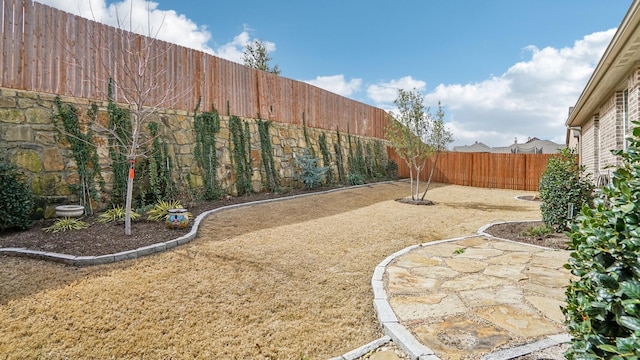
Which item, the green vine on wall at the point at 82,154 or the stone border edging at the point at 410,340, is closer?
the stone border edging at the point at 410,340

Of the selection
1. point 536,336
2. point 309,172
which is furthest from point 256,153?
point 536,336

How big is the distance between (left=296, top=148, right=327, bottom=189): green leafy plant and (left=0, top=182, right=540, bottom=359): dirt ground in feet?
15.5

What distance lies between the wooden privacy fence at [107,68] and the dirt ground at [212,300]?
3.30 meters

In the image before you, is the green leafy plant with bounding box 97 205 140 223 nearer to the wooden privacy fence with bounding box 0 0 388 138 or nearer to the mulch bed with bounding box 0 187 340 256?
the mulch bed with bounding box 0 187 340 256

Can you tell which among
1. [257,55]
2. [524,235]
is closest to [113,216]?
[524,235]

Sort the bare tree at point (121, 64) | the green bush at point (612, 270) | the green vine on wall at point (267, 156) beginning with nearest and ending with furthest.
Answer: the green bush at point (612, 270) → the bare tree at point (121, 64) → the green vine on wall at point (267, 156)

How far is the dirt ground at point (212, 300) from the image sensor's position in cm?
238

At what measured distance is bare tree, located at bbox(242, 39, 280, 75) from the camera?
1717 centimetres

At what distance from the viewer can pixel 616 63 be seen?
3.85 metres

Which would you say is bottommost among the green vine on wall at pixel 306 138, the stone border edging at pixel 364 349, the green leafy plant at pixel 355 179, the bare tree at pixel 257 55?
the stone border edging at pixel 364 349

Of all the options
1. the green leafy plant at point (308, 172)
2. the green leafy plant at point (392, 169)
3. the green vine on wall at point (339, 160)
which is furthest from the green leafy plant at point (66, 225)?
the green leafy plant at point (392, 169)

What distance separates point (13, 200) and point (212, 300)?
3.81 metres

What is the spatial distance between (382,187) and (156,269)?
931 centimetres

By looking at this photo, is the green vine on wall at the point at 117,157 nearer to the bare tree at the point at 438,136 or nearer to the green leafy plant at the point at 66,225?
the green leafy plant at the point at 66,225
